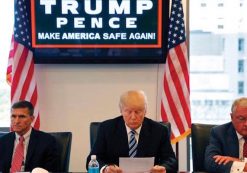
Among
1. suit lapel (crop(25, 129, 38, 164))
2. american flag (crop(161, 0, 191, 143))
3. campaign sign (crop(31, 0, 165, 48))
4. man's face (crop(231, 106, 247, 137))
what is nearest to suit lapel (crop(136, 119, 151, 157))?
man's face (crop(231, 106, 247, 137))

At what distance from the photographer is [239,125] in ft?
9.15

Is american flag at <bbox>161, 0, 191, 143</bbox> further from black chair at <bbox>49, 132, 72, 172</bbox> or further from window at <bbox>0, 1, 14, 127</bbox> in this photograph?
window at <bbox>0, 1, 14, 127</bbox>

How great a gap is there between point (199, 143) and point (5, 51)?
2.44 metres

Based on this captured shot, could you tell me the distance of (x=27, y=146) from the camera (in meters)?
3.01

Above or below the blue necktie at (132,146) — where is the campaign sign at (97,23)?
above

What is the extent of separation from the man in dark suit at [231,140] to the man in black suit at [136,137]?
0.27 m

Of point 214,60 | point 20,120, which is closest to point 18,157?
point 20,120

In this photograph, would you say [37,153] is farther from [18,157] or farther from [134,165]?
[134,165]

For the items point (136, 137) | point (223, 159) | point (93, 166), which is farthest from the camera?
point (136, 137)

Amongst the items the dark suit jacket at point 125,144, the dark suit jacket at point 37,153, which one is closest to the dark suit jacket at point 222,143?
the dark suit jacket at point 125,144

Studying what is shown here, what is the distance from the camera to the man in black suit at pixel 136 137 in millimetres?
2807

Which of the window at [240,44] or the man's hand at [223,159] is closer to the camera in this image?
the man's hand at [223,159]

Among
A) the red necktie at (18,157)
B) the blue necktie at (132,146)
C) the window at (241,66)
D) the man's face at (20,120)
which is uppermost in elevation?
the window at (241,66)

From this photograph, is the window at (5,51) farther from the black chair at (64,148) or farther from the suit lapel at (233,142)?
the suit lapel at (233,142)
